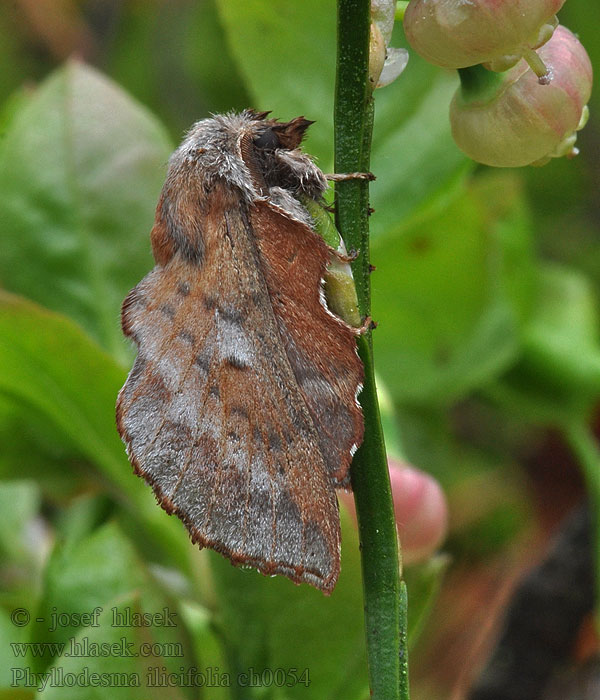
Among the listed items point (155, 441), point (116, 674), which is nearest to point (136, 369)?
point (155, 441)

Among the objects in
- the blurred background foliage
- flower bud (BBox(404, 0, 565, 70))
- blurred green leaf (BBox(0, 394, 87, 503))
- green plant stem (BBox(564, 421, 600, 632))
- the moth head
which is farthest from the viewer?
green plant stem (BBox(564, 421, 600, 632))

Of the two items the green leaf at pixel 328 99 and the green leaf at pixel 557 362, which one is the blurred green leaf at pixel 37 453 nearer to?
the green leaf at pixel 328 99

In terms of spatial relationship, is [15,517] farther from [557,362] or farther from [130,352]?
[557,362]

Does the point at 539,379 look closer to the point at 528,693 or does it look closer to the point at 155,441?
the point at 528,693

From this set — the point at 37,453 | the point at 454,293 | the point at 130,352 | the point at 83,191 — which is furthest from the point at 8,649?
the point at 454,293

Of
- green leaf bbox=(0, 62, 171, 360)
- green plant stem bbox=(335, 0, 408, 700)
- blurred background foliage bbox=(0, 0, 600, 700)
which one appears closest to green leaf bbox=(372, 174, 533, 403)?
blurred background foliage bbox=(0, 0, 600, 700)

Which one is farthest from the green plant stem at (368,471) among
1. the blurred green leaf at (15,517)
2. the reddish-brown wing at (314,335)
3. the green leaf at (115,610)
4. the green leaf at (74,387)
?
the blurred green leaf at (15,517)

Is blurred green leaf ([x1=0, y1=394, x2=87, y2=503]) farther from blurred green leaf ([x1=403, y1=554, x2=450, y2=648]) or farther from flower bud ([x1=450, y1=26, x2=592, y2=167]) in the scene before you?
flower bud ([x1=450, y1=26, x2=592, y2=167])
